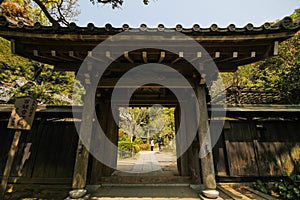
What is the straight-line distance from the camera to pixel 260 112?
225 inches

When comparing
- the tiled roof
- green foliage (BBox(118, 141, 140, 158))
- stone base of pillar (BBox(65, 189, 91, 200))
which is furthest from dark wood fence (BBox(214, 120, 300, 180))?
green foliage (BBox(118, 141, 140, 158))

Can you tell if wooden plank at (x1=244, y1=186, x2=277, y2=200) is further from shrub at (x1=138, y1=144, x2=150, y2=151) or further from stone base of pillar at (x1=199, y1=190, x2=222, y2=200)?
shrub at (x1=138, y1=144, x2=150, y2=151)

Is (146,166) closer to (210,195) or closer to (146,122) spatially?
(210,195)

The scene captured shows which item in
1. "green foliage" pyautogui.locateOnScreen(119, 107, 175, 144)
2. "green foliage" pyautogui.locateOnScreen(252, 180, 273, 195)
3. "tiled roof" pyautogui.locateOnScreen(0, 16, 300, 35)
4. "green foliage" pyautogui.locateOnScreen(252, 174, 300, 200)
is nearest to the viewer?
"tiled roof" pyautogui.locateOnScreen(0, 16, 300, 35)

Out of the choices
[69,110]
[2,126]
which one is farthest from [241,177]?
[2,126]

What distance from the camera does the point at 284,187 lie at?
476 cm

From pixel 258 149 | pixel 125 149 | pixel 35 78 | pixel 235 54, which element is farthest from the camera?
pixel 125 149

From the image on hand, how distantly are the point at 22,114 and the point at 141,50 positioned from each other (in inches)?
128

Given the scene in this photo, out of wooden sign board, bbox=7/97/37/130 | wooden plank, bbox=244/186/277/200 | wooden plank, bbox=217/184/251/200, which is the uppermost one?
wooden sign board, bbox=7/97/37/130

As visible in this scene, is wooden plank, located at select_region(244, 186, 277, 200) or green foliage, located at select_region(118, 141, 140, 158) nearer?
wooden plank, located at select_region(244, 186, 277, 200)

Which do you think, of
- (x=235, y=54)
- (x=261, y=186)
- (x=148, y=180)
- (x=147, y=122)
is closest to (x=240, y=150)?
(x=261, y=186)

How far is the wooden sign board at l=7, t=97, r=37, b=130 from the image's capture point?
379cm

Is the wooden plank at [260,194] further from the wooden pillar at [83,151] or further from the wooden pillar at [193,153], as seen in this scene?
the wooden pillar at [83,151]

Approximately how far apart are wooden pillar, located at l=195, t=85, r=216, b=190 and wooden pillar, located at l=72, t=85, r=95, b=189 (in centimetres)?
274
